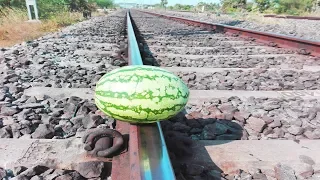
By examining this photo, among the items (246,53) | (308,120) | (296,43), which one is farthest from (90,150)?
(296,43)

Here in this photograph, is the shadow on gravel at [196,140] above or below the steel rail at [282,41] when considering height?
above

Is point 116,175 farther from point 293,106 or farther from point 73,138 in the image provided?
point 293,106

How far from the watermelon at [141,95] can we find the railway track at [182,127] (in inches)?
3.9

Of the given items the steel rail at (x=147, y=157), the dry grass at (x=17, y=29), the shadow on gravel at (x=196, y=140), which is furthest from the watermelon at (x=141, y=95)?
the dry grass at (x=17, y=29)

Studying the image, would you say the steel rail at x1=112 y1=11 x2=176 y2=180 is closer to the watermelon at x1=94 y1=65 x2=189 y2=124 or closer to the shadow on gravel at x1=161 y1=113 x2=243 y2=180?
the watermelon at x1=94 y1=65 x2=189 y2=124

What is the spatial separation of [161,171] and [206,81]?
7.98 feet

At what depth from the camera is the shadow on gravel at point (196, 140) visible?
1725mm

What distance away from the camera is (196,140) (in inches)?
82.0

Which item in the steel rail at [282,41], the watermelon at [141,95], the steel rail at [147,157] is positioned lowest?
the steel rail at [282,41]

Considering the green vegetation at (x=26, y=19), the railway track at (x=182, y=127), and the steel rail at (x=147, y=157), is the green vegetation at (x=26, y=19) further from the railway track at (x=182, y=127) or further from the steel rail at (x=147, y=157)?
the steel rail at (x=147, y=157)

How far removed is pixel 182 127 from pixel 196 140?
0.73 ft

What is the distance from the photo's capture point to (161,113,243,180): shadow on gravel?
1725mm

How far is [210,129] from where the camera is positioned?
2.25m

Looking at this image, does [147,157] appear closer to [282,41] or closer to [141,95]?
[141,95]
